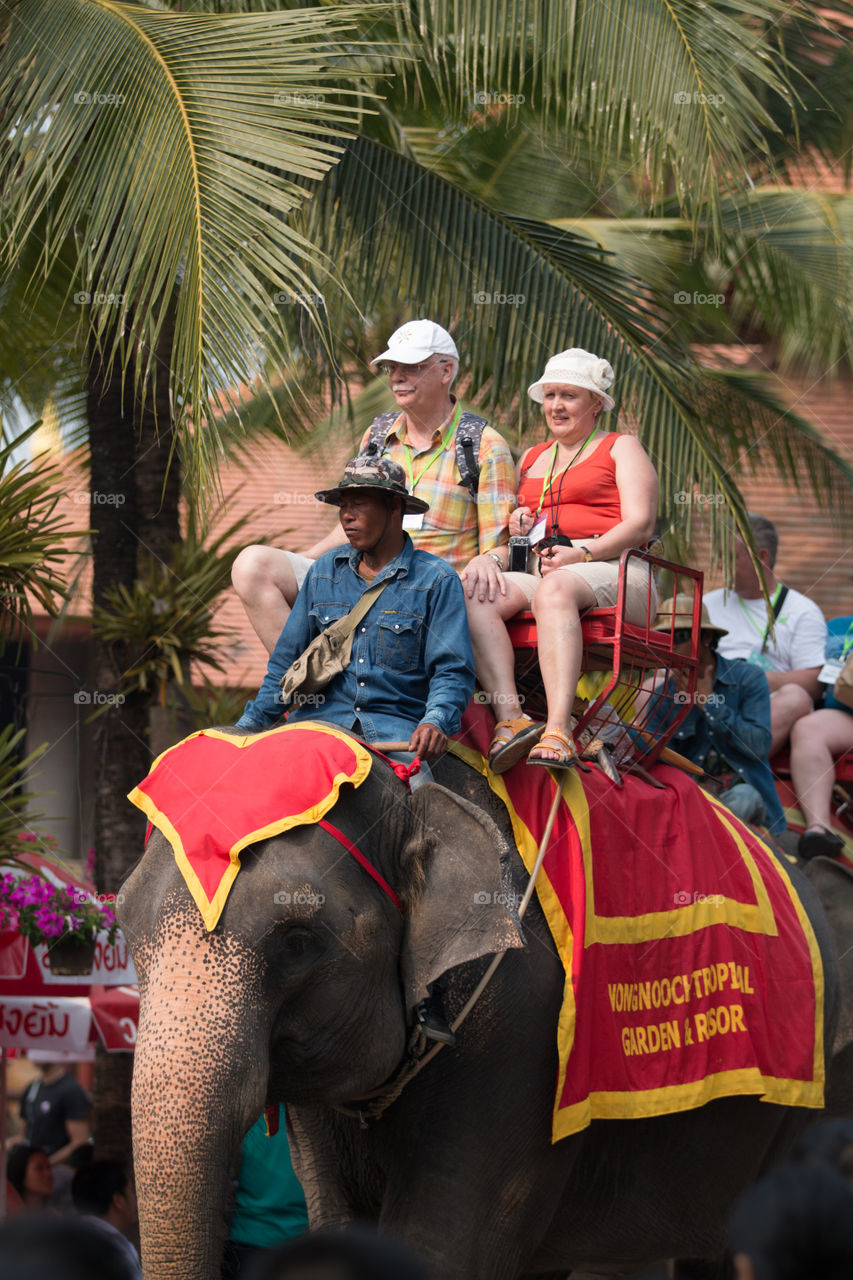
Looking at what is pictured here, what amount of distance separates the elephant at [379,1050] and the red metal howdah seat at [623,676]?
58 centimetres

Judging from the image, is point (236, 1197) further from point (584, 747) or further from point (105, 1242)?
point (105, 1242)

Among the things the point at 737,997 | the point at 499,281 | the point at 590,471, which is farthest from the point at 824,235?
the point at 737,997

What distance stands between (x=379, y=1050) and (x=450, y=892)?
46cm

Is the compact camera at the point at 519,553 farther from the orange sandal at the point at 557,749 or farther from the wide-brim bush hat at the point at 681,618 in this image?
the wide-brim bush hat at the point at 681,618

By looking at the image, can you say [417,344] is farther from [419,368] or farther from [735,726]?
[735,726]

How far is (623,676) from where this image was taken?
210 inches

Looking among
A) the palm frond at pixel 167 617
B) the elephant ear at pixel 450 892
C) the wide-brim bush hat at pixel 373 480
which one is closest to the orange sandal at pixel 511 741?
the elephant ear at pixel 450 892

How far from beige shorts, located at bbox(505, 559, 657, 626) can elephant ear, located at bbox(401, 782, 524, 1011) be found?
3.39 feet

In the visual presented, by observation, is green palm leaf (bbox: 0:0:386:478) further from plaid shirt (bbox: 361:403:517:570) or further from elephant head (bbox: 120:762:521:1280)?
elephant head (bbox: 120:762:521:1280)

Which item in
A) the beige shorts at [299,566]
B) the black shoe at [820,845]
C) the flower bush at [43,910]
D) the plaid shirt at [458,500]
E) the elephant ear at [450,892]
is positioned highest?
the plaid shirt at [458,500]

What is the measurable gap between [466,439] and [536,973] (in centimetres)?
195

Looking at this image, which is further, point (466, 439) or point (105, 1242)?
point (466, 439)

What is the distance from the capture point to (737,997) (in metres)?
5.47

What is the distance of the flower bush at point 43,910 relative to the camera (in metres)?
7.70
